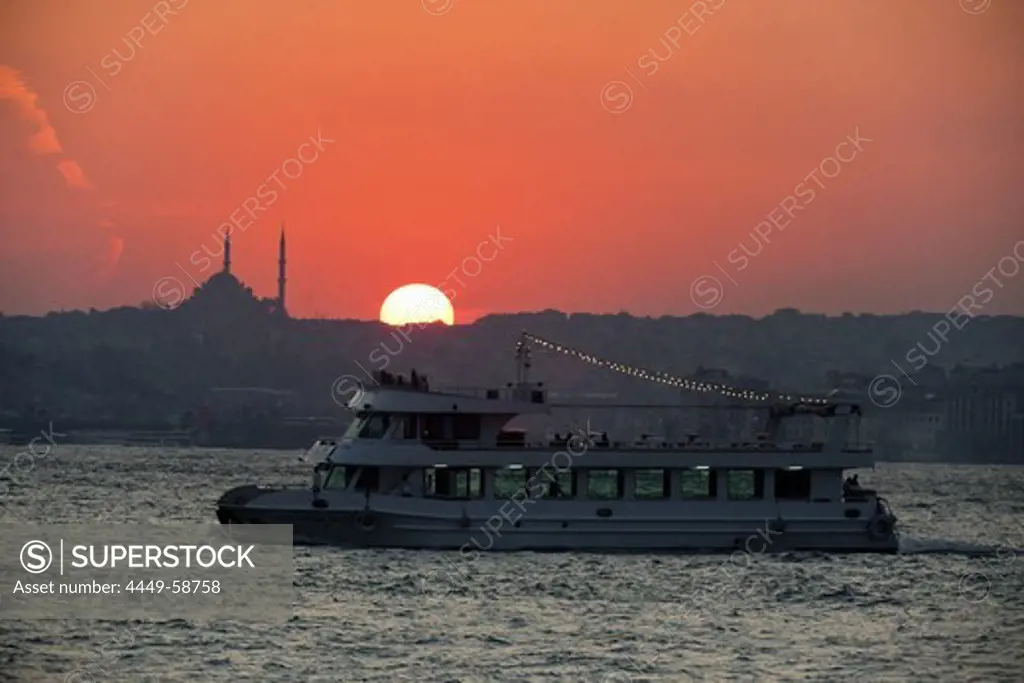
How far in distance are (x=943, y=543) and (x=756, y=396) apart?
424 inches

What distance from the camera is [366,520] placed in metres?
56.7

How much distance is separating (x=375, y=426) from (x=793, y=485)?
11.4 meters

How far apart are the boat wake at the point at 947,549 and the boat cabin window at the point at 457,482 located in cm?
1323

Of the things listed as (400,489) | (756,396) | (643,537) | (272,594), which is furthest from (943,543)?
(272,594)

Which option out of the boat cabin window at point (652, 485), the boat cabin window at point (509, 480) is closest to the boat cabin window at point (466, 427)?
the boat cabin window at point (509, 480)

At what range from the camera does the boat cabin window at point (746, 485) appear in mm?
58562

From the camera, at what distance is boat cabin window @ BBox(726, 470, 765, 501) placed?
2306 inches

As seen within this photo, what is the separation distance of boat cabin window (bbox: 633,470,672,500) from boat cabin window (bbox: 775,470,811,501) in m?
2.97

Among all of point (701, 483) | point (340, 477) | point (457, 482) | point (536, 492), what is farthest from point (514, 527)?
point (701, 483)

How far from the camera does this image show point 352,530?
56.8m

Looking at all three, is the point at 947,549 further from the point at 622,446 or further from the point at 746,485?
the point at 622,446

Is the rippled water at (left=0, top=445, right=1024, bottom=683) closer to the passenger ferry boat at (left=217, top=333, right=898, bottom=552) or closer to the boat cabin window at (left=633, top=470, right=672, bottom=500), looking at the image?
the passenger ferry boat at (left=217, top=333, right=898, bottom=552)

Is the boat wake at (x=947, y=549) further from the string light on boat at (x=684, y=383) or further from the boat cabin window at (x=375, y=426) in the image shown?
the boat cabin window at (x=375, y=426)

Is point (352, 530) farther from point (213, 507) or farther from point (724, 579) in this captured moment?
point (213, 507)
